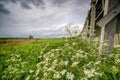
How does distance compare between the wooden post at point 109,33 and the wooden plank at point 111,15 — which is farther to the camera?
the wooden post at point 109,33

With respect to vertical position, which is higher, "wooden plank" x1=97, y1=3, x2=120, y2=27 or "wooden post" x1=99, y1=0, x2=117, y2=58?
"wooden plank" x1=97, y1=3, x2=120, y2=27

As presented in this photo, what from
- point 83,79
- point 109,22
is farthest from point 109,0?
point 83,79

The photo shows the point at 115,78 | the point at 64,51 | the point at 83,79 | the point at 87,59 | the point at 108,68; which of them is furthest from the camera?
the point at 64,51

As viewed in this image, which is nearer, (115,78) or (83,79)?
(83,79)

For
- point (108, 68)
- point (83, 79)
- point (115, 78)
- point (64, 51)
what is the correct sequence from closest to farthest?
point (83, 79) → point (115, 78) → point (108, 68) → point (64, 51)

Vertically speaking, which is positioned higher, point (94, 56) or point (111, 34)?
point (111, 34)

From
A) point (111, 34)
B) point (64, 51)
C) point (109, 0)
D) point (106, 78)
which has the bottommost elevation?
point (106, 78)

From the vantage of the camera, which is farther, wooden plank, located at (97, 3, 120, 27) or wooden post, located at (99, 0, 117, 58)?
wooden post, located at (99, 0, 117, 58)

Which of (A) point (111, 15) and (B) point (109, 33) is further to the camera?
(B) point (109, 33)

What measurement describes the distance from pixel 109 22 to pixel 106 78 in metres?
1.07

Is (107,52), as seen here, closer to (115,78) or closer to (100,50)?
(100,50)

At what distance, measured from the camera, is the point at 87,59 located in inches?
147

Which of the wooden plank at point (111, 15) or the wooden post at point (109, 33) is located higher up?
the wooden plank at point (111, 15)

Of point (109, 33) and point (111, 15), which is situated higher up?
point (111, 15)
